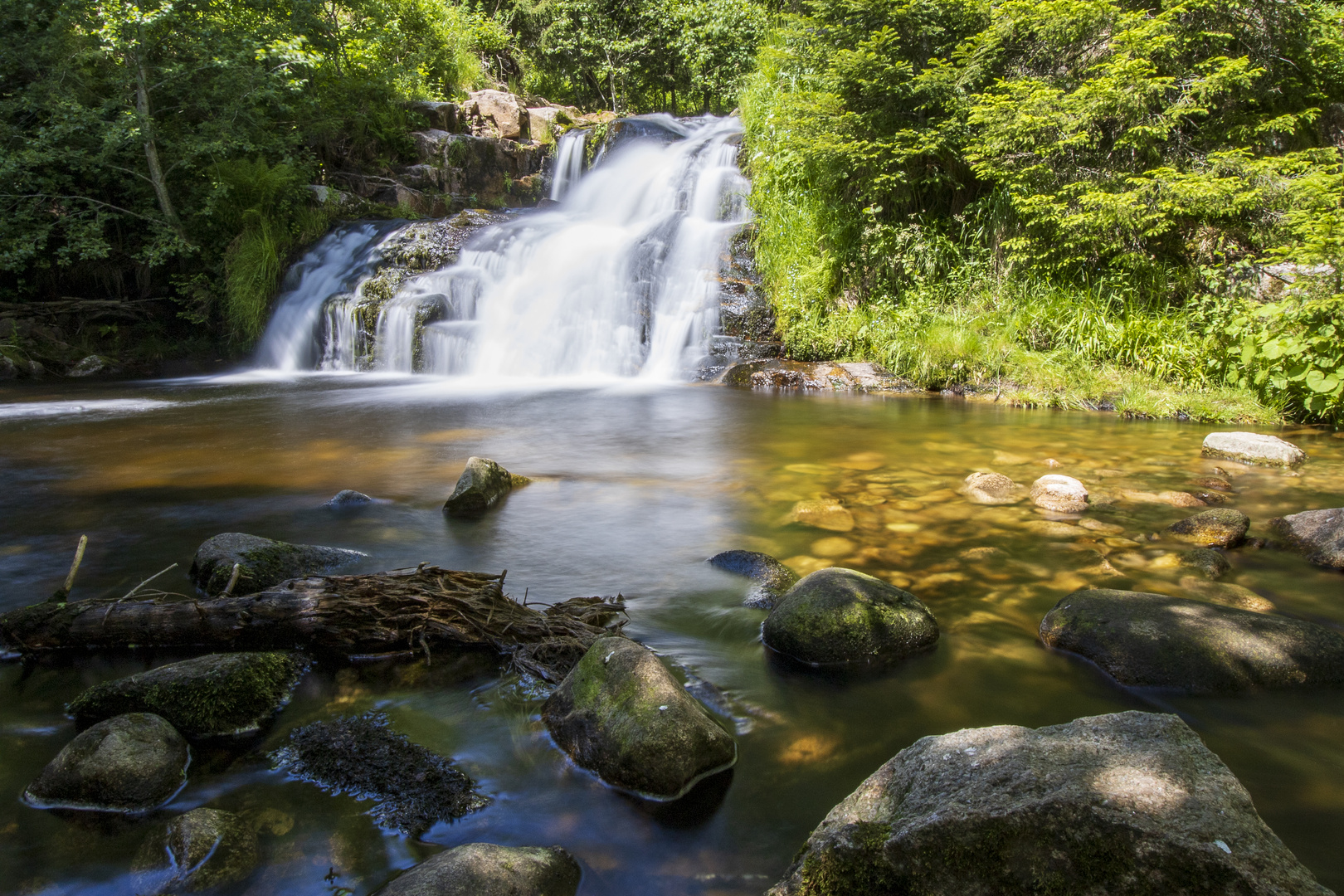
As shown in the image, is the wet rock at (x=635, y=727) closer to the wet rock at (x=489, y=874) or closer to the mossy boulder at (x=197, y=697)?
the wet rock at (x=489, y=874)

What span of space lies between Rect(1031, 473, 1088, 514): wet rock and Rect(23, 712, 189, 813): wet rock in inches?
178

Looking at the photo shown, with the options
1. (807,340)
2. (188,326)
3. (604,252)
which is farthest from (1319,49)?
(188,326)

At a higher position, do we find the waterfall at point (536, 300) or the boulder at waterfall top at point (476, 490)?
the waterfall at point (536, 300)

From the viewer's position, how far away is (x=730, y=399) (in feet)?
31.2

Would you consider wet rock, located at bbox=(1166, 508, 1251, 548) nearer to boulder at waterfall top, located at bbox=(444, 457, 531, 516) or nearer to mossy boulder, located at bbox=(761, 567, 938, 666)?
mossy boulder, located at bbox=(761, 567, 938, 666)

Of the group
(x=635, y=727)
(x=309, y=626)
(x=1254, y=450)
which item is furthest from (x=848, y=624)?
(x=1254, y=450)

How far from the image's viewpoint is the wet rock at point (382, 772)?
2023 mm

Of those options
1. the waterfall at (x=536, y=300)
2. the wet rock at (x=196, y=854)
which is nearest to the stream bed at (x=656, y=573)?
the wet rock at (x=196, y=854)

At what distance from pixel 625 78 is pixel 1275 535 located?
88.6ft

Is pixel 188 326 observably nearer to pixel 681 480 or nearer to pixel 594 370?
pixel 594 370

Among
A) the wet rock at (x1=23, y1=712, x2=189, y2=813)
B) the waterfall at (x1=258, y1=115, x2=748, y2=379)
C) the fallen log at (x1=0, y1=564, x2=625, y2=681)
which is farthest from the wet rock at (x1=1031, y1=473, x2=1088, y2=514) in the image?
the waterfall at (x1=258, y1=115, x2=748, y2=379)

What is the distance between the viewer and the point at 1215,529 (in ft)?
13.1

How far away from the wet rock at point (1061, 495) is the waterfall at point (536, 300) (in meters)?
6.99

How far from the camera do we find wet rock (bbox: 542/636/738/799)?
6.89 ft
